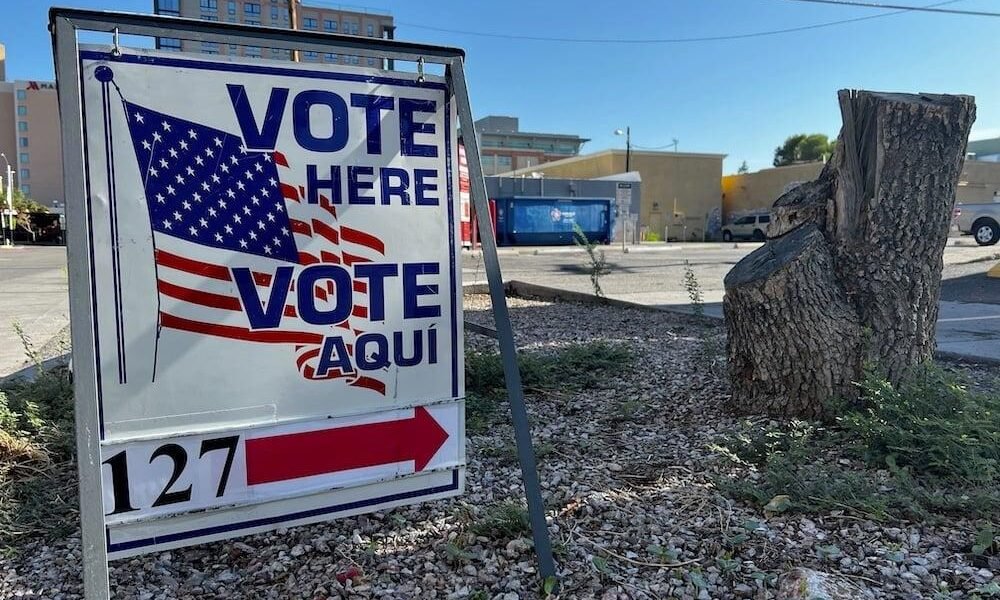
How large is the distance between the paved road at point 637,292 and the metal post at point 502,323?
4.87 m

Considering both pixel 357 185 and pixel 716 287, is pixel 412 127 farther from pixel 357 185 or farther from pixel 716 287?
pixel 716 287

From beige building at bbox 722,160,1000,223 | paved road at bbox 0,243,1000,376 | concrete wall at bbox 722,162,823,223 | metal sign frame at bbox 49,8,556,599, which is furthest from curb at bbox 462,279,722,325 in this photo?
concrete wall at bbox 722,162,823,223

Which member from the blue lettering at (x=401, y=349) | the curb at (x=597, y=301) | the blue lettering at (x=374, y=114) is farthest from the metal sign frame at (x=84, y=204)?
the curb at (x=597, y=301)

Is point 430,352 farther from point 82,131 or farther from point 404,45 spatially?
point 82,131

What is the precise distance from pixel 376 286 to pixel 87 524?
105 cm

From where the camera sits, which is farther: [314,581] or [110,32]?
[314,581]

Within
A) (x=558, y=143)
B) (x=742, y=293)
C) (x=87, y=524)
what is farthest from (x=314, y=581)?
(x=558, y=143)

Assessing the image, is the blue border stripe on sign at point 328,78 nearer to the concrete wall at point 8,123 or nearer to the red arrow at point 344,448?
the red arrow at point 344,448

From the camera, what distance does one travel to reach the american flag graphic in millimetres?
1902

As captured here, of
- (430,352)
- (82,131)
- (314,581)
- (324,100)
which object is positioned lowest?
(314,581)

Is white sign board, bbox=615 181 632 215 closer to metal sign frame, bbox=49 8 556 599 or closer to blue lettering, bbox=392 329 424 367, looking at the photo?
blue lettering, bbox=392 329 424 367

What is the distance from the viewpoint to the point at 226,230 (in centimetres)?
200

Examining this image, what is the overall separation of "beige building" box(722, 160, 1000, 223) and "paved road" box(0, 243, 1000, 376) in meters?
27.3

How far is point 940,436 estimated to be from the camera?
9.31 ft
